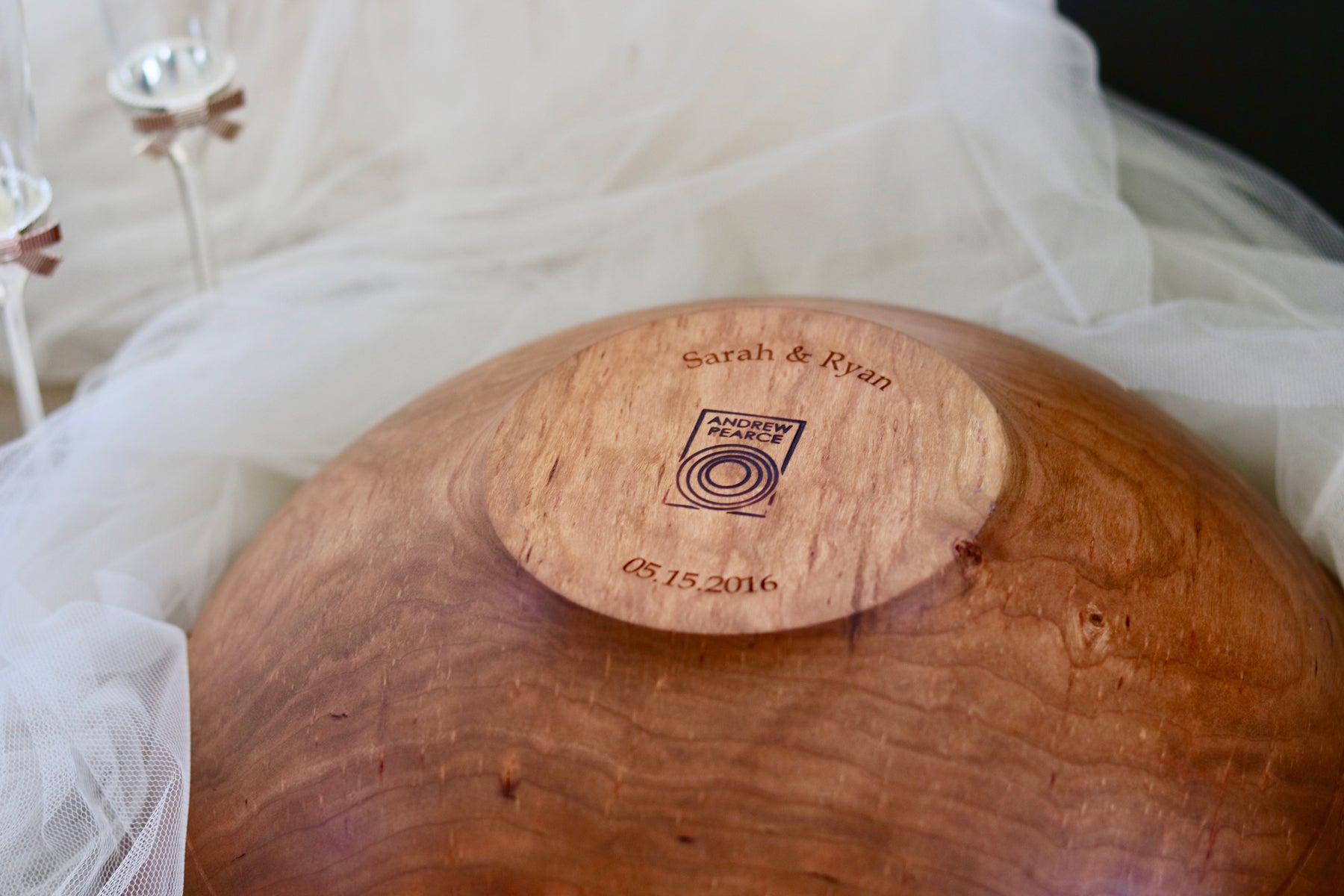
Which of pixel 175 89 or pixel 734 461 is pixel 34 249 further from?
pixel 734 461

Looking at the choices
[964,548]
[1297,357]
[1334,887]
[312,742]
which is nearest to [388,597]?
[312,742]

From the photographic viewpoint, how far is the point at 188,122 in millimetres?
829

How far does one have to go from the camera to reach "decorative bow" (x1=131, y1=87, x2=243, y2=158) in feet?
2.69

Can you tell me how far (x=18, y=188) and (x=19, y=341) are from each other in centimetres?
8

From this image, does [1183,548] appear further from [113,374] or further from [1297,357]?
[113,374]

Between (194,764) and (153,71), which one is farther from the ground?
(153,71)

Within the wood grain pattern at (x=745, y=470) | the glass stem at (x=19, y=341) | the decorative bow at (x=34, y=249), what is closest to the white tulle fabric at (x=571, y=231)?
the glass stem at (x=19, y=341)

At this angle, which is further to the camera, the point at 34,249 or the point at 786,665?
the point at 34,249

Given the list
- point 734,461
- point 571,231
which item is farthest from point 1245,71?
point 734,461

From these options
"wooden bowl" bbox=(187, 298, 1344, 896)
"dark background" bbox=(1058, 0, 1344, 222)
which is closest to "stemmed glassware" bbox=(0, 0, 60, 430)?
"wooden bowl" bbox=(187, 298, 1344, 896)

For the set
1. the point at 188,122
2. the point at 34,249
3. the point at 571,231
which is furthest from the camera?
the point at 571,231

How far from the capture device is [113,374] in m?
0.82

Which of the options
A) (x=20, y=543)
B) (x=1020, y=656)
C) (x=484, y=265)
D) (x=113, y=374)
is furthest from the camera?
(x=484, y=265)

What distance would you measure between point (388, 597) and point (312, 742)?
61 mm
